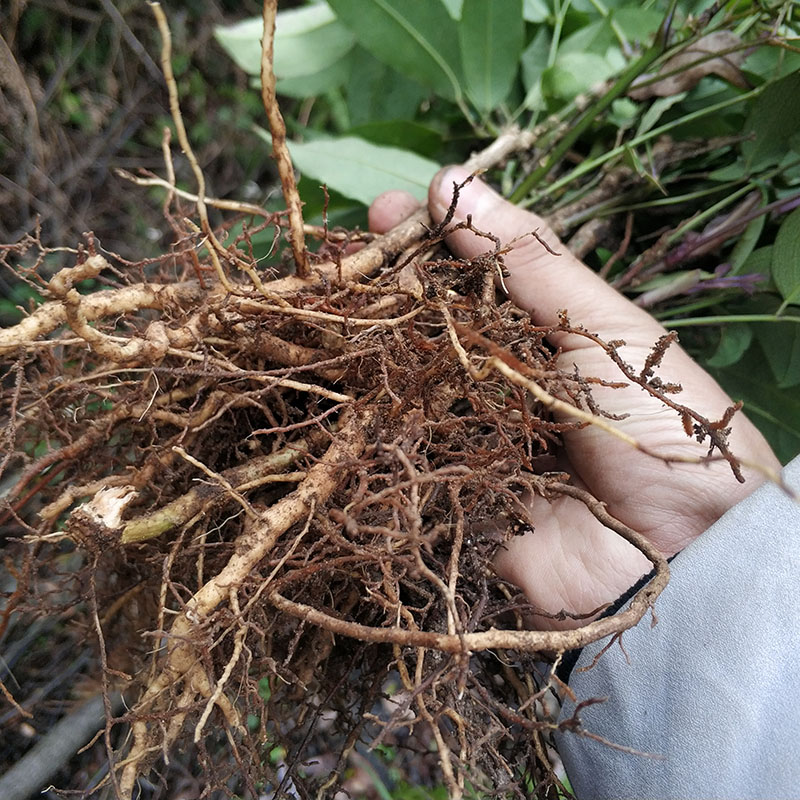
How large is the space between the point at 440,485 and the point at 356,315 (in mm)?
256

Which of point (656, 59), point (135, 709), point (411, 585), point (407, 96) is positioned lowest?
point (135, 709)

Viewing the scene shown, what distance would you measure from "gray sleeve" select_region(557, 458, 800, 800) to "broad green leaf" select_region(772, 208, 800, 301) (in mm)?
291

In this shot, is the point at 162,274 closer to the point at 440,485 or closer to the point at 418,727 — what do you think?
the point at 440,485

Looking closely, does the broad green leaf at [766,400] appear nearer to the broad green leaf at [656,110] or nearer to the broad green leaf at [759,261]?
the broad green leaf at [759,261]

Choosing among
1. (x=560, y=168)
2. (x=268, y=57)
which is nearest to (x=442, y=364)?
(x=268, y=57)

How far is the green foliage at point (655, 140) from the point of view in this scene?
0.98 meters

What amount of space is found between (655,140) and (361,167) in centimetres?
53

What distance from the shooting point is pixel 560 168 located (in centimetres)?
116

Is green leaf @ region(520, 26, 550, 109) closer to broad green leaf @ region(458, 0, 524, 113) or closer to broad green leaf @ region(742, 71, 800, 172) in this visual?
broad green leaf @ region(458, 0, 524, 113)

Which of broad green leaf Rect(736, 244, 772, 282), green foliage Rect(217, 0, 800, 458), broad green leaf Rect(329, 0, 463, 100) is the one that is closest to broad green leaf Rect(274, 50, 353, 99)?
green foliage Rect(217, 0, 800, 458)

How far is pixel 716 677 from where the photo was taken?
685mm

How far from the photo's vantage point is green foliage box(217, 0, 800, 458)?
0.98 metres

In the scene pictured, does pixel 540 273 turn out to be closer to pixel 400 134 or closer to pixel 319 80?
pixel 400 134

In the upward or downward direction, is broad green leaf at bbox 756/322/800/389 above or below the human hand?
above
